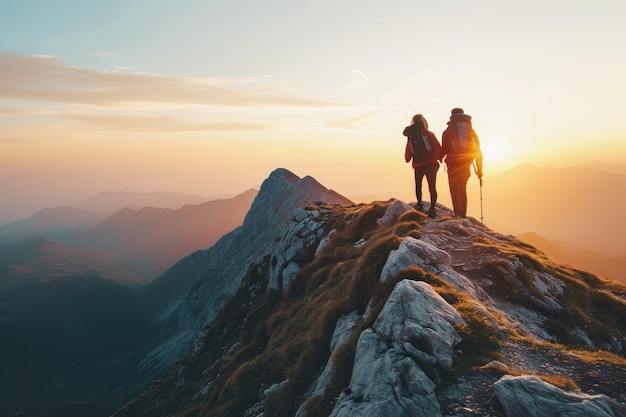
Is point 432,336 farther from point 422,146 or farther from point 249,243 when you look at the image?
point 249,243

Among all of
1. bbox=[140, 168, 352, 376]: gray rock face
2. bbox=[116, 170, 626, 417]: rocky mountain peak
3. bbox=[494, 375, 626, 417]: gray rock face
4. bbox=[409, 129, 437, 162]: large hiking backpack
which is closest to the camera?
bbox=[494, 375, 626, 417]: gray rock face

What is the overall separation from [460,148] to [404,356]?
54.4 feet

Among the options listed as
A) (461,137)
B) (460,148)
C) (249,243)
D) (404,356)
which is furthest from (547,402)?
(249,243)

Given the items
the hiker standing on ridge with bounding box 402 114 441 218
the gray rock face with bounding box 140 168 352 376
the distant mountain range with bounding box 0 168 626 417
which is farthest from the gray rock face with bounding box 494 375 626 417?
the gray rock face with bounding box 140 168 352 376

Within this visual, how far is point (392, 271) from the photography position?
541 inches

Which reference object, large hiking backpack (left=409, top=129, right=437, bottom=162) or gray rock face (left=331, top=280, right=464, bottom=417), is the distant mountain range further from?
large hiking backpack (left=409, top=129, right=437, bottom=162)

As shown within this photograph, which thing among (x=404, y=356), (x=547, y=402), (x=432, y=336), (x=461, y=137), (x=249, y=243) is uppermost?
(x=461, y=137)

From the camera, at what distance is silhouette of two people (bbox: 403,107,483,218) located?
2231cm

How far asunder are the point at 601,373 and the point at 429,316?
3.96m

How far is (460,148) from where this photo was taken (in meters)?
22.9

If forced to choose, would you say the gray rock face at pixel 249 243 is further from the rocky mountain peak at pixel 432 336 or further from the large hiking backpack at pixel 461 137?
the rocky mountain peak at pixel 432 336

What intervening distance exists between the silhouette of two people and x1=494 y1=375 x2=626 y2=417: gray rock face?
51.4 feet

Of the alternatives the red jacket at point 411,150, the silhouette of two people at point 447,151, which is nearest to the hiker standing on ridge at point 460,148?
the silhouette of two people at point 447,151

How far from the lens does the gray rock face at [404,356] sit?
27.7 ft
